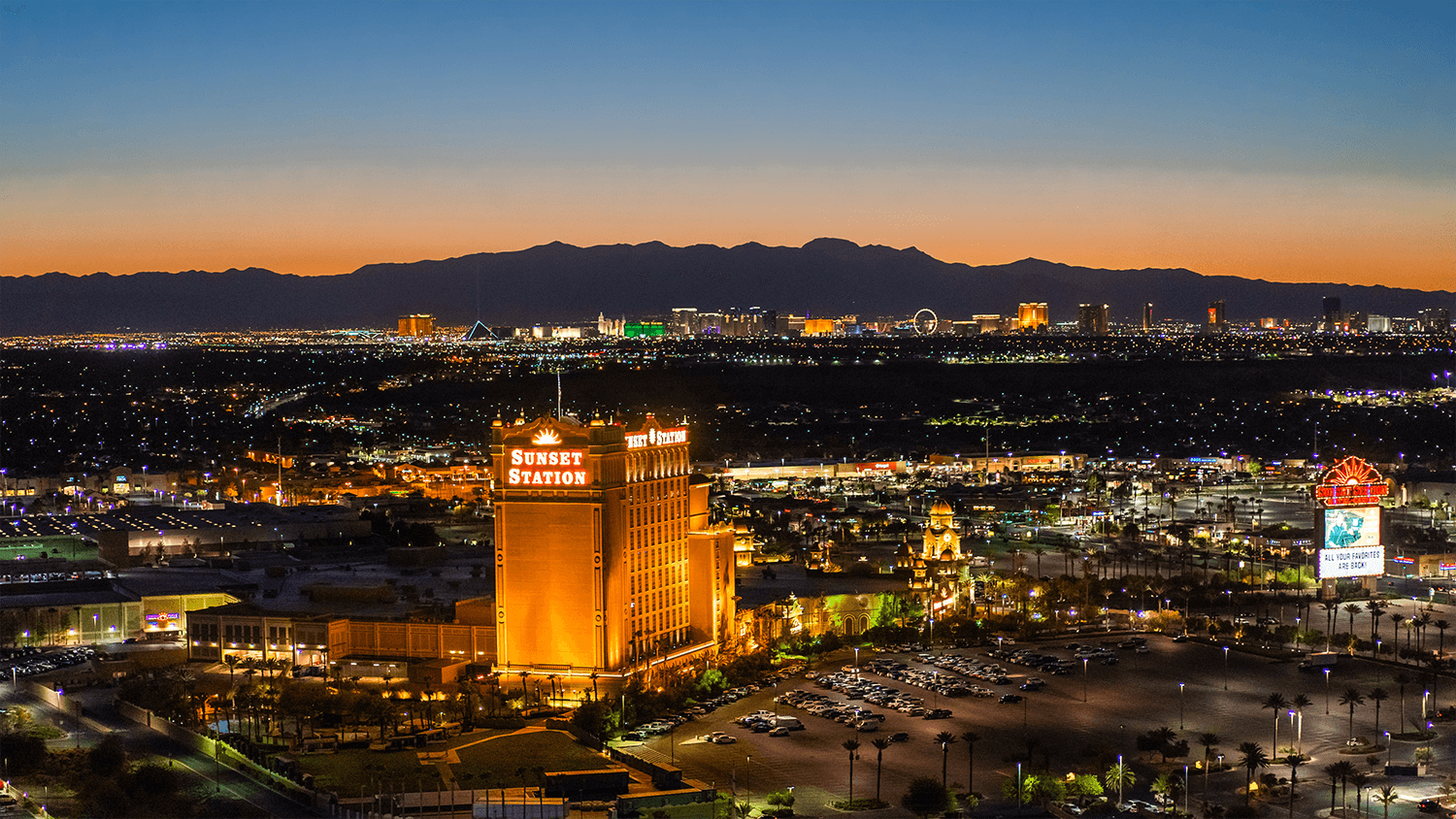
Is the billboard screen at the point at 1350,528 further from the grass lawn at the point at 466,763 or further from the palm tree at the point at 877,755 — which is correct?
the grass lawn at the point at 466,763

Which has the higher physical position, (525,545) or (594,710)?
(525,545)

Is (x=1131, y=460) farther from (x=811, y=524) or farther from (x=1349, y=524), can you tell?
(x=1349, y=524)

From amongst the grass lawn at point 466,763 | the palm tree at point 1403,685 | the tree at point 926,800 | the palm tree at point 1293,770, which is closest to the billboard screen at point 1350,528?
the palm tree at point 1403,685

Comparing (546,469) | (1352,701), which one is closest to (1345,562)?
(1352,701)

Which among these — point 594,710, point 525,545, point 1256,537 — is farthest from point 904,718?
point 1256,537

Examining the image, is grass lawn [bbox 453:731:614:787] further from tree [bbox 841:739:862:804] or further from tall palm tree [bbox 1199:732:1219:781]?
tall palm tree [bbox 1199:732:1219:781]

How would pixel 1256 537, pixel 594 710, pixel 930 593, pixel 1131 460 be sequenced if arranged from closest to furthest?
pixel 594 710
pixel 930 593
pixel 1256 537
pixel 1131 460
